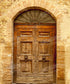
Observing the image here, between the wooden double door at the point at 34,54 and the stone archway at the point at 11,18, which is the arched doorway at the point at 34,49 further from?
the stone archway at the point at 11,18

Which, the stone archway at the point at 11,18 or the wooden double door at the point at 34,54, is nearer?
the stone archway at the point at 11,18

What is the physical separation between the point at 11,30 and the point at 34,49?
3.55ft

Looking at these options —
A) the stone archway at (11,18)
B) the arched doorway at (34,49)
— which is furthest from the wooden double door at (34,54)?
the stone archway at (11,18)

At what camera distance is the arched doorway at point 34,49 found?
15.6ft

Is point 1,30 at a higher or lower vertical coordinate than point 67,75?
higher

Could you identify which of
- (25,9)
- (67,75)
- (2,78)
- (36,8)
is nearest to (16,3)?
(25,9)

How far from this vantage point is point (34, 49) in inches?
188

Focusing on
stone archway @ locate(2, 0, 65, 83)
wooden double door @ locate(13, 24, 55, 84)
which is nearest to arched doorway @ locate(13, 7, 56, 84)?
wooden double door @ locate(13, 24, 55, 84)

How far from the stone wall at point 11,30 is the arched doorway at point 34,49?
30 cm

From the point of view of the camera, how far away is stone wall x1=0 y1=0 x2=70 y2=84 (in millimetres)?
4453

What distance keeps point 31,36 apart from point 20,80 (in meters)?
1.67

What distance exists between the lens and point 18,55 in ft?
15.7

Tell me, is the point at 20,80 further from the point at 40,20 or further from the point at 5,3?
the point at 5,3

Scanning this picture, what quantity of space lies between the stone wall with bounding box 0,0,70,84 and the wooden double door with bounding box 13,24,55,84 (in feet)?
1.04
